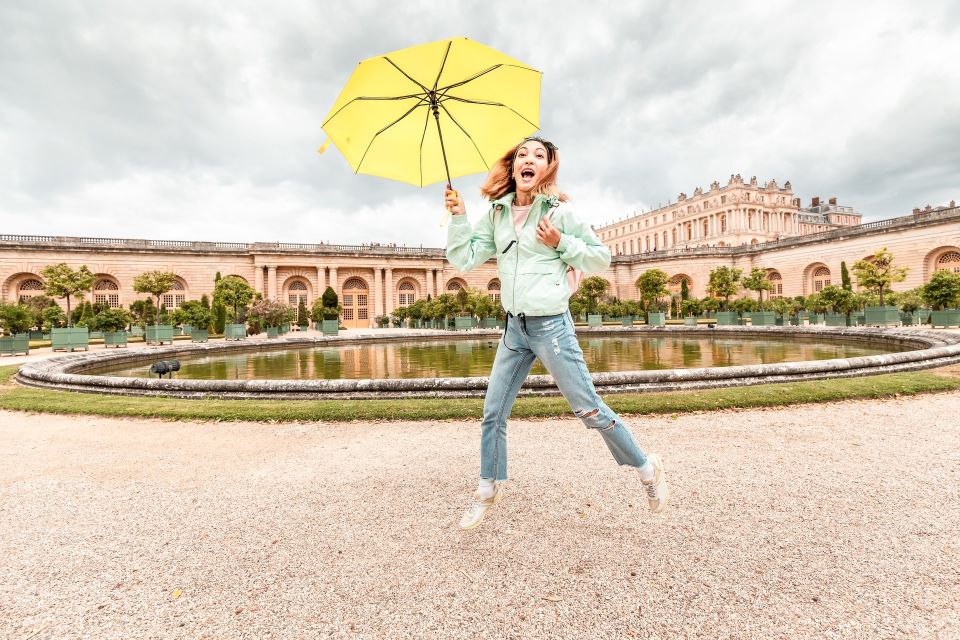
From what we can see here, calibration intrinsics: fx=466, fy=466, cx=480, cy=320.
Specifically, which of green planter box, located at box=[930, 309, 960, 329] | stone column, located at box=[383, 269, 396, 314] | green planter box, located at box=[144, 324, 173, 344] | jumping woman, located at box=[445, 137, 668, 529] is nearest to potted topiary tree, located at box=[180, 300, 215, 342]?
green planter box, located at box=[144, 324, 173, 344]

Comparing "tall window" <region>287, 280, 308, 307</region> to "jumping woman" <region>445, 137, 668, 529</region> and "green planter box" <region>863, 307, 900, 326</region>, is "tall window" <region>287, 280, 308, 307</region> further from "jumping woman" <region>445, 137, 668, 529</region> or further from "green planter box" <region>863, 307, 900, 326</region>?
"jumping woman" <region>445, 137, 668, 529</region>

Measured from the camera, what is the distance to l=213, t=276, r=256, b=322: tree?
86.9 feet

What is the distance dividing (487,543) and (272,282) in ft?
134

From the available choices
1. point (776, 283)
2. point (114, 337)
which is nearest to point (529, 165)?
point (114, 337)

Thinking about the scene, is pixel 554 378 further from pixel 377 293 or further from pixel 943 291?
pixel 377 293

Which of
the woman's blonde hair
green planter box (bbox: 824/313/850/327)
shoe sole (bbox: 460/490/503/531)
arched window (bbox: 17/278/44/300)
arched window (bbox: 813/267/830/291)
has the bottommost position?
shoe sole (bbox: 460/490/503/531)

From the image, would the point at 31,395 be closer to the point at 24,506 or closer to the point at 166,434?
Answer: the point at 166,434

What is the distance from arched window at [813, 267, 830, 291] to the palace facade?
0.09 m

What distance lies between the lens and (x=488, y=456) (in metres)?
2.69

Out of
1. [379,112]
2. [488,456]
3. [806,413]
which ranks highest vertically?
[379,112]

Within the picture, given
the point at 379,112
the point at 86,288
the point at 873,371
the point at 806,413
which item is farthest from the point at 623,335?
the point at 86,288

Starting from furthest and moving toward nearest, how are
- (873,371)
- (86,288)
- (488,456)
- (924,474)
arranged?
1. (86,288)
2. (873,371)
3. (924,474)
4. (488,456)

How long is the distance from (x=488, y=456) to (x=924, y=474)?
308cm

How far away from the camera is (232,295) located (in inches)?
1049
